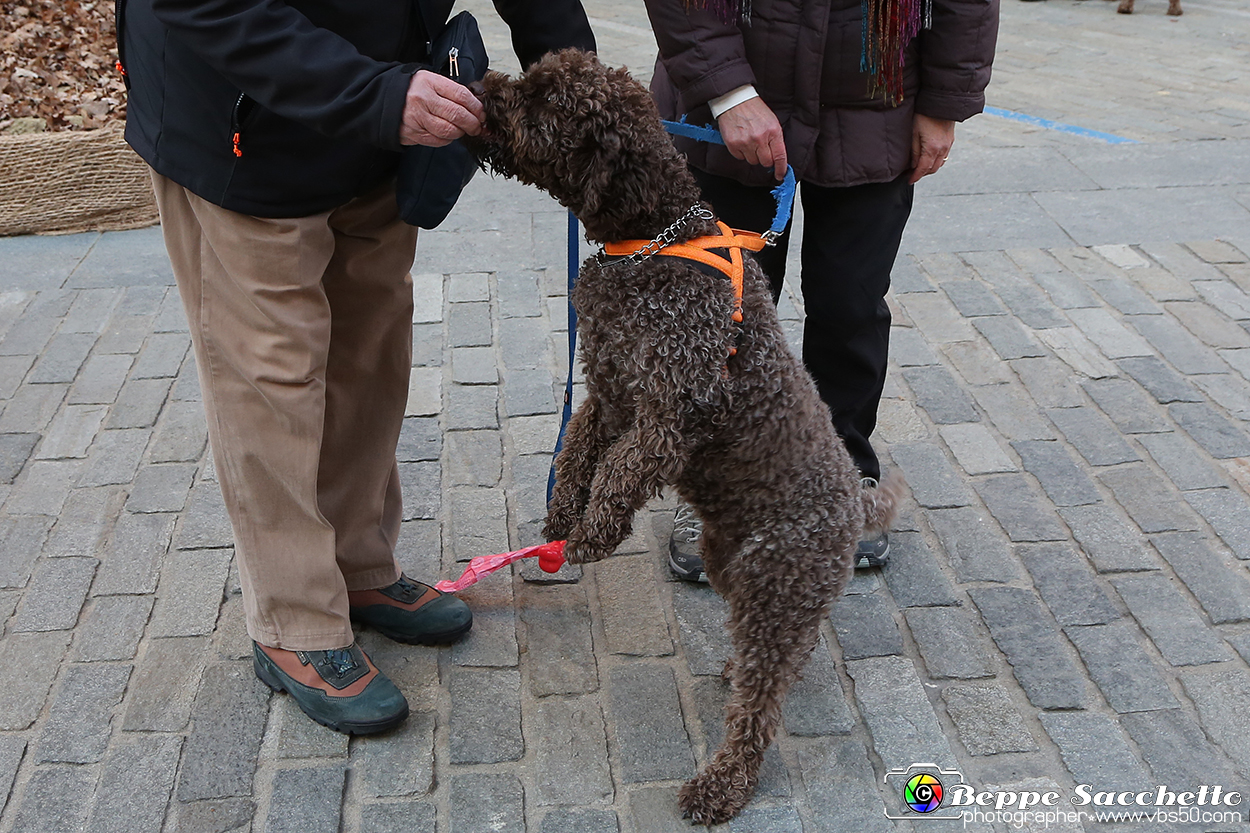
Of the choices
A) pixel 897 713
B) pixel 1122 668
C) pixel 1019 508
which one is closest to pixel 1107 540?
pixel 1019 508

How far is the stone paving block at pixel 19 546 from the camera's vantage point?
9.91ft

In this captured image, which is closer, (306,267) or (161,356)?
(306,267)

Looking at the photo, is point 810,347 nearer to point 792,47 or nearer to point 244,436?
point 792,47

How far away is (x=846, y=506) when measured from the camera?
2.38 m

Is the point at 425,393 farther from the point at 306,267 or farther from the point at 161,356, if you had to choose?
the point at 306,267

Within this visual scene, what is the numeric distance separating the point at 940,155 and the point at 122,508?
2771 mm

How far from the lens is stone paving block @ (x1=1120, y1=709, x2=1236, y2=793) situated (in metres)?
2.42

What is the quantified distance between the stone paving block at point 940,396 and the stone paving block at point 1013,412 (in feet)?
0.22

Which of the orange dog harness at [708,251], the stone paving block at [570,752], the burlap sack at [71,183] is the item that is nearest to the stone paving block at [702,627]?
the stone paving block at [570,752]

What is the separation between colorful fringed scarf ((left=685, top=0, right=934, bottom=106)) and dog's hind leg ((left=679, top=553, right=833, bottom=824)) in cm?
131

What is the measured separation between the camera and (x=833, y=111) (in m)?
2.71

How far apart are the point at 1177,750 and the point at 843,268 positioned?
1.50 m

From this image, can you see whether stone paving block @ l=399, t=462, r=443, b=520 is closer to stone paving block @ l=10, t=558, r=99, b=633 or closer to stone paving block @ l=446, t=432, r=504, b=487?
stone paving block @ l=446, t=432, r=504, b=487

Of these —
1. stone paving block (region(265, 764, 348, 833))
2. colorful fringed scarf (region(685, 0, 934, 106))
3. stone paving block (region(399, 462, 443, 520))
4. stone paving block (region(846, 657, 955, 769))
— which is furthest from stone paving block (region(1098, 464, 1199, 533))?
stone paving block (region(265, 764, 348, 833))
